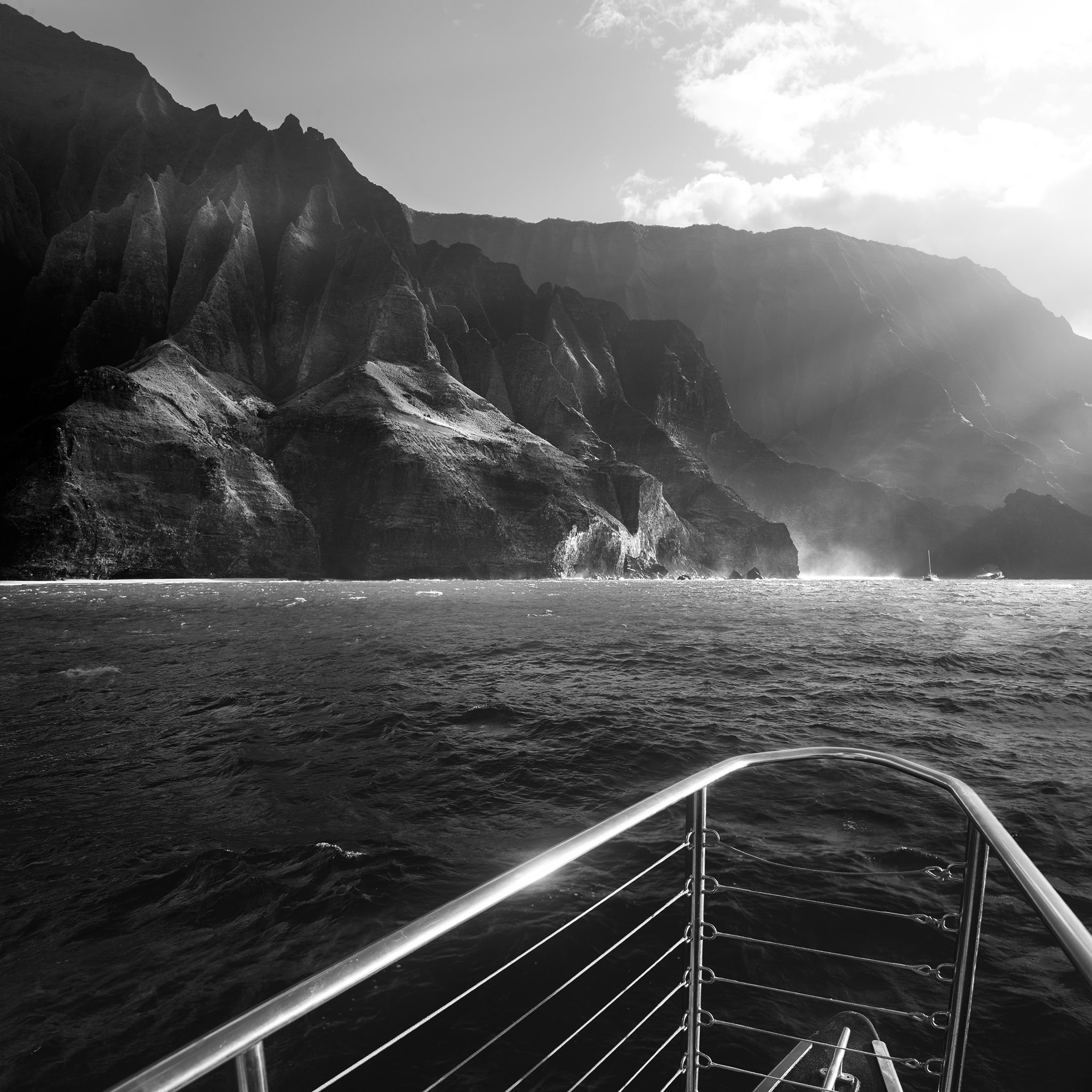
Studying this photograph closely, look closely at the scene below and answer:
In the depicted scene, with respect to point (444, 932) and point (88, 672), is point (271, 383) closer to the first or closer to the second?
point (88, 672)

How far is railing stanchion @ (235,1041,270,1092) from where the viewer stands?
1.40 metres

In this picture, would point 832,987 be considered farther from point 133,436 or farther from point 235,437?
point 235,437

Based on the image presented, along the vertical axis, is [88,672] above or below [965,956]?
below

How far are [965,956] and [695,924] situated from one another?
129 cm

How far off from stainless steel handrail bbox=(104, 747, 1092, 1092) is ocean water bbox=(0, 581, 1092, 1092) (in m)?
1.60

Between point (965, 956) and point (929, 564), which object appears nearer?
point (965, 956)

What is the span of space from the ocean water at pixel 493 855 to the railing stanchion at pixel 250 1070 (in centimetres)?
311

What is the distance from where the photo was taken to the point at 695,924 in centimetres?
339

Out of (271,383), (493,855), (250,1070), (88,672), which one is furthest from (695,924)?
(271,383)

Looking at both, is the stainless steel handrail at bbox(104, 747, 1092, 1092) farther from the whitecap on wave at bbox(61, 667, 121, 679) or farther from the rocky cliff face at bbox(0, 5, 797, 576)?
the rocky cliff face at bbox(0, 5, 797, 576)

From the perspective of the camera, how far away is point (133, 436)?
271ft

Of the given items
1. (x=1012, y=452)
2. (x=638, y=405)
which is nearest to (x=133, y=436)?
(x=638, y=405)

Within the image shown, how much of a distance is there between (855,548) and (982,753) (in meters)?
178

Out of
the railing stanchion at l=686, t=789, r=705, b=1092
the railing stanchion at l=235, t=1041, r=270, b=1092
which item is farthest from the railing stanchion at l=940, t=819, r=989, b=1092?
the railing stanchion at l=235, t=1041, r=270, b=1092
